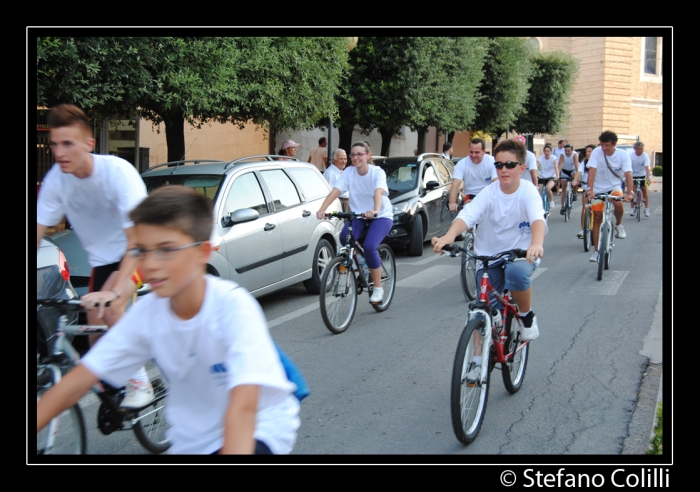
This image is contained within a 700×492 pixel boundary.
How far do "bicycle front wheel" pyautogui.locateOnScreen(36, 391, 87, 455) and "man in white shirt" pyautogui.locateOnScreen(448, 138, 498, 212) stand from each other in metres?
7.50

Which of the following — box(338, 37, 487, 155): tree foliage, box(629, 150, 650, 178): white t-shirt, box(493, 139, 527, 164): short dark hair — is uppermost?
box(338, 37, 487, 155): tree foliage

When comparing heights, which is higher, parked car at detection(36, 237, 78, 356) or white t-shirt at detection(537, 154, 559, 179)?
white t-shirt at detection(537, 154, 559, 179)

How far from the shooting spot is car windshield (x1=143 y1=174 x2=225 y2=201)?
25.9 feet

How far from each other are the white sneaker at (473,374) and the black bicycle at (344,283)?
277 cm

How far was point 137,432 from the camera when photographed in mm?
4207

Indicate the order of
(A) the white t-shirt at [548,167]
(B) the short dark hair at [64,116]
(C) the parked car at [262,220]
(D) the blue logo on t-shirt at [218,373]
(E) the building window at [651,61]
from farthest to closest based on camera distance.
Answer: (E) the building window at [651,61] < (A) the white t-shirt at [548,167] < (C) the parked car at [262,220] < (B) the short dark hair at [64,116] < (D) the blue logo on t-shirt at [218,373]

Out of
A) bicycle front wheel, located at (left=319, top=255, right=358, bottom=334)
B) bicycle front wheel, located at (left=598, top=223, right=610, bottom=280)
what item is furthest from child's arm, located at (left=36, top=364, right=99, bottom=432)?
bicycle front wheel, located at (left=598, top=223, right=610, bottom=280)

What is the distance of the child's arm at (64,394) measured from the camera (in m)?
2.44

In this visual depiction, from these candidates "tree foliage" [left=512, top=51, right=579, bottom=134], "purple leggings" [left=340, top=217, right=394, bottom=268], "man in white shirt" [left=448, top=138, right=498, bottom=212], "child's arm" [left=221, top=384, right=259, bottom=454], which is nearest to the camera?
"child's arm" [left=221, top=384, right=259, bottom=454]

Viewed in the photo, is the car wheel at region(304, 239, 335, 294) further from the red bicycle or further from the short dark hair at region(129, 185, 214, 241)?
the short dark hair at region(129, 185, 214, 241)

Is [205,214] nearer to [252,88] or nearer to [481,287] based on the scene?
[481,287]

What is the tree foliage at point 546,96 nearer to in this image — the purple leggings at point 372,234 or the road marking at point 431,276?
the road marking at point 431,276

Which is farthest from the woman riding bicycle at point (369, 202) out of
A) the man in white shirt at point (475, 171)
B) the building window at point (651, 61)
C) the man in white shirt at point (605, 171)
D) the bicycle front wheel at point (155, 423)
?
the building window at point (651, 61)
